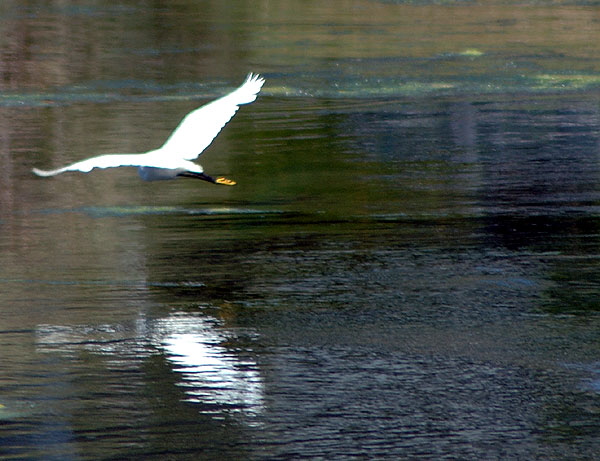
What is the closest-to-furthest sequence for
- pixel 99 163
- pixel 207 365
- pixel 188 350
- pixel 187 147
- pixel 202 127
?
pixel 207 365, pixel 188 350, pixel 99 163, pixel 187 147, pixel 202 127

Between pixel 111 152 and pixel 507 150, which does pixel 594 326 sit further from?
pixel 111 152

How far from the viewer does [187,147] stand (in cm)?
873

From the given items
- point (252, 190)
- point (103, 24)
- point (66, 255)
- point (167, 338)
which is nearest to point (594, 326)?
point (167, 338)

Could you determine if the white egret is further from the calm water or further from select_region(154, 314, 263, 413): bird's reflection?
select_region(154, 314, 263, 413): bird's reflection

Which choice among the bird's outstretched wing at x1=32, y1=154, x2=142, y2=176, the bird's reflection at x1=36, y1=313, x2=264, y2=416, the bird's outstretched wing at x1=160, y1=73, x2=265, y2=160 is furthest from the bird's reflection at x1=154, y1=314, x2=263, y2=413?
the bird's outstretched wing at x1=160, y1=73, x2=265, y2=160

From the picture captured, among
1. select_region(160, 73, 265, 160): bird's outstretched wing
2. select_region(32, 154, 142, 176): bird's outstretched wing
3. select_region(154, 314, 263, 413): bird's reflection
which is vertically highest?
select_region(160, 73, 265, 160): bird's outstretched wing

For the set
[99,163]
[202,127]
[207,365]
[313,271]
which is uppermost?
[202,127]

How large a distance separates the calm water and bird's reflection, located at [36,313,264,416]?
0.06 feet

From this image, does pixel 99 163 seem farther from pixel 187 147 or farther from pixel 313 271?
pixel 313 271

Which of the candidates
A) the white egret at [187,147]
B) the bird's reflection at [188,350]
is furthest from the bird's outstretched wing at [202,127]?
the bird's reflection at [188,350]

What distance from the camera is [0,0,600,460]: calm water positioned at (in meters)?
6.17

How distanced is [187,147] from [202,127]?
245 mm

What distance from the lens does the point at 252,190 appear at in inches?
457

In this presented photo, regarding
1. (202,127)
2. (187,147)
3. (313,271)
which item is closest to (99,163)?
(187,147)
